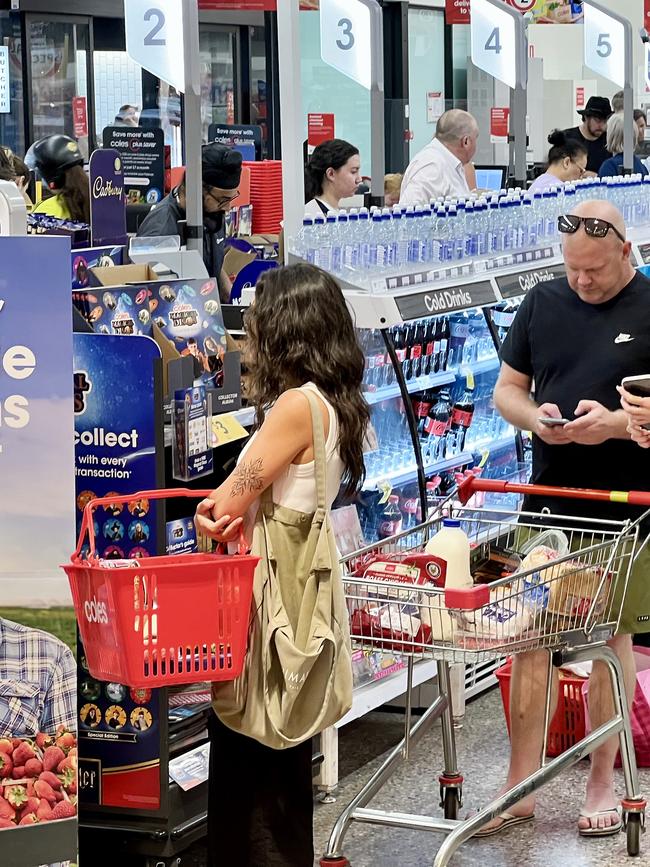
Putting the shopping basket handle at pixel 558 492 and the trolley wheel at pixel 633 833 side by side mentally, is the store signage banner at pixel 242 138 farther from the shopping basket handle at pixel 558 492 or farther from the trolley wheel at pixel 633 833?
the trolley wheel at pixel 633 833

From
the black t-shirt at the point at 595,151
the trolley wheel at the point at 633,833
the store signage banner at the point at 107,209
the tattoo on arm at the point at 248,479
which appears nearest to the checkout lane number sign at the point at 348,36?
the store signage banner at the point at 107,209

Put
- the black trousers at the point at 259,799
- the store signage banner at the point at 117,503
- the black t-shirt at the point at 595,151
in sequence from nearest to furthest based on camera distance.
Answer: the black trousers at the point at 259,799 → the store signage banner at the point at 117,503 → the black t-shirt at the point at 595,151

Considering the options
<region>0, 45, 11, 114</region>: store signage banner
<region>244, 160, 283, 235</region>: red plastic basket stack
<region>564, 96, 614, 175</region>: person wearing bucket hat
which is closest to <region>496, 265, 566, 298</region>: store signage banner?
<region>244, 160, 283, 235</region>: red plastic basket stack

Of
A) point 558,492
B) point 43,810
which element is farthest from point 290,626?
point 558,492

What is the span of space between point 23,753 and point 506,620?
1218mm

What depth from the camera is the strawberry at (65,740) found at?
3.13m

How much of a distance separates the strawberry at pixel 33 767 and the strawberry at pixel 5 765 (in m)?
0.04

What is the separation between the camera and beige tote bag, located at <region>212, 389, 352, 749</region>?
10.6 ft

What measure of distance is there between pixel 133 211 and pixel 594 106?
5513 mm

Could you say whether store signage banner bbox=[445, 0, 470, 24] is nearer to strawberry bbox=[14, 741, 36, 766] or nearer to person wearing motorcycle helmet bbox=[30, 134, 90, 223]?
person wearing motorcycle helmet bbox=[30, 134, 90, 223]

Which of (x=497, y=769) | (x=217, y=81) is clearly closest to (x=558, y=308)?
(x=497, y=769)

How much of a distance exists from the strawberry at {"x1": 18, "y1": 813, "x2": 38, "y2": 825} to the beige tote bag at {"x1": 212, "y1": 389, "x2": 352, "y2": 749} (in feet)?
1.56

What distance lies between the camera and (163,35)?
212 inches

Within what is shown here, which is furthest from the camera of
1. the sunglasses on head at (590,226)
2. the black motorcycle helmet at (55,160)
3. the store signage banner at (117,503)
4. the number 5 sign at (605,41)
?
the number 5 sign at (605,41)
